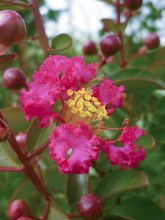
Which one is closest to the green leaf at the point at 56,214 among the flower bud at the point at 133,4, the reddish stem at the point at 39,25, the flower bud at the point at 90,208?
the flower bud at the point at 90,208

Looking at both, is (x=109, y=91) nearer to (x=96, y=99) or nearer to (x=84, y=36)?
(x=96, y=99)

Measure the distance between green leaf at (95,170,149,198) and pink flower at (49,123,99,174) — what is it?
0.98 feet

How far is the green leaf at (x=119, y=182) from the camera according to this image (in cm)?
129

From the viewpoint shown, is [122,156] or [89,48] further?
[89,48]

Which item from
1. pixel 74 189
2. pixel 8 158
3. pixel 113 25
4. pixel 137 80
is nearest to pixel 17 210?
pixel 8 158

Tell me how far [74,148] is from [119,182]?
1.26 ft

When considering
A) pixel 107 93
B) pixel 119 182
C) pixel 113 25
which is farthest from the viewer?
pixel 113 25

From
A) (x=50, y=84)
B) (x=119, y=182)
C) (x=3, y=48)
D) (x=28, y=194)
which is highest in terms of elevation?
(x=3, y=48)

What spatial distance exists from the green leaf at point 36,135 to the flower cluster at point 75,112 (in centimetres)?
6

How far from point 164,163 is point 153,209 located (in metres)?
0.58

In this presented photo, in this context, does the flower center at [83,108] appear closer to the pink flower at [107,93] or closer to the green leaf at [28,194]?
the pink flower at [107,93]

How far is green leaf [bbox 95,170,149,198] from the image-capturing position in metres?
1.29

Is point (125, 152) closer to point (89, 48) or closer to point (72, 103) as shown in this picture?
point (72, 103)

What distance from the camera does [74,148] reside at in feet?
3.32
